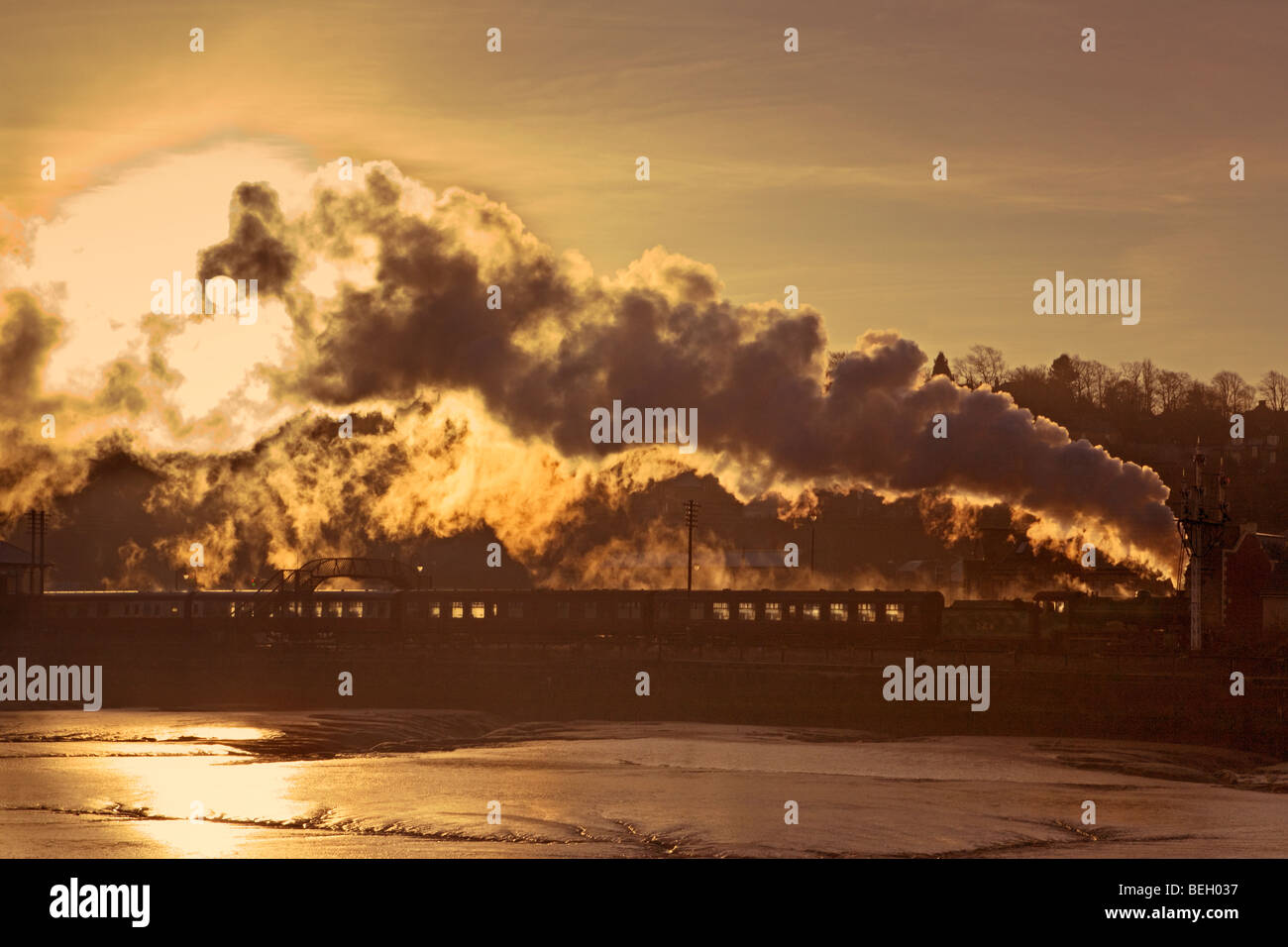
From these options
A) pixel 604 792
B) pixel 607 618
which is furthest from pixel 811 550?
pixel 604 792

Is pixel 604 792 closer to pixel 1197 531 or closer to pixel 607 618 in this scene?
pixel 1197 531

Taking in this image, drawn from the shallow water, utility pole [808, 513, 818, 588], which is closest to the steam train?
the shallow water

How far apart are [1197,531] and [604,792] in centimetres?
4032

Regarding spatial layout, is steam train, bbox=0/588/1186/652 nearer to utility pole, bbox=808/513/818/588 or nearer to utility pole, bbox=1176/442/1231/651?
utility pole, bbox=1176/442/1231/651

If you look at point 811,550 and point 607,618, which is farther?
point 811,550

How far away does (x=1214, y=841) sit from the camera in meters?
37.8

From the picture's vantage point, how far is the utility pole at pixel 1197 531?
6800cm

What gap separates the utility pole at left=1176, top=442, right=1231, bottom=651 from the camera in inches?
2677

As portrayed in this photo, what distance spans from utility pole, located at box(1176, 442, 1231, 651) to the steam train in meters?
2.53

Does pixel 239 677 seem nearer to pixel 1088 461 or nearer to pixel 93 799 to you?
pixel 93 799

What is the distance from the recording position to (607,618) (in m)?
86.6

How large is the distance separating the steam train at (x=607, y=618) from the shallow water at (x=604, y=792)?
1308 cm

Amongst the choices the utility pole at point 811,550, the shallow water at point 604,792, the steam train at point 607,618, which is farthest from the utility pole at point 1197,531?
the utility pole at point 811,550

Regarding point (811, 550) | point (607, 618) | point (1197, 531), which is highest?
point (1197, 531)
